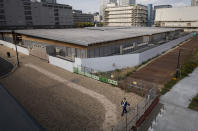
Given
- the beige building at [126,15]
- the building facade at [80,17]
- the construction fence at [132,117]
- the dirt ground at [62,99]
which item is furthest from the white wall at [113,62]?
the building facade at [80,17]

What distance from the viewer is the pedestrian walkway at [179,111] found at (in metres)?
12.0

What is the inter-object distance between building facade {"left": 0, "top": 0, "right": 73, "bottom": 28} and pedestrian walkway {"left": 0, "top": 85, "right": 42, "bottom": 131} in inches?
3255

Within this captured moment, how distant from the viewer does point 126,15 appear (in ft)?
370

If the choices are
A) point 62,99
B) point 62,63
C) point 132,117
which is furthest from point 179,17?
point 62,99

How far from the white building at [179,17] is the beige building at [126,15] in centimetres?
1346

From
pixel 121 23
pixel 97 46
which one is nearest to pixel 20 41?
pixel 97 46

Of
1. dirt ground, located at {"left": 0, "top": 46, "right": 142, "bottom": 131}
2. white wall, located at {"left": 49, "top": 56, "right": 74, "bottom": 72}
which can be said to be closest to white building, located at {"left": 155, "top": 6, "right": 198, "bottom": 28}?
white wall, located at {"left": 49, "top": 56, "right": 74, "bottom": 72}

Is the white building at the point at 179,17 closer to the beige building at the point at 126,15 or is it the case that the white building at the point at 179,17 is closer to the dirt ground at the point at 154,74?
the beige building at the point at 126,15

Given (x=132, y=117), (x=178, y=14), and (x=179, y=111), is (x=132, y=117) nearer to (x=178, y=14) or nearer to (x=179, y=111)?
(x=179, y=111)

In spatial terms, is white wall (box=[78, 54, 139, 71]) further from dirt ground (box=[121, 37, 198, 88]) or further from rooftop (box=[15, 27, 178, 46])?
rooftop (box=[15, 27, 178, 46])

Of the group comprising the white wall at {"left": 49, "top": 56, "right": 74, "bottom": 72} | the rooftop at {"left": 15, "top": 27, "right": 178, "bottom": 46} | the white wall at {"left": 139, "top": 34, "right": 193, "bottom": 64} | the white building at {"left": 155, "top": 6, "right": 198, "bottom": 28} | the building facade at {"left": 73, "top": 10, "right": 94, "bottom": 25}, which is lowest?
the white wall at {"left": 49, "top": 56, "right": 74, "bottom": 72}

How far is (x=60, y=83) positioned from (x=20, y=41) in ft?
125

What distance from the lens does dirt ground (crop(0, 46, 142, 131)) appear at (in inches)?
495

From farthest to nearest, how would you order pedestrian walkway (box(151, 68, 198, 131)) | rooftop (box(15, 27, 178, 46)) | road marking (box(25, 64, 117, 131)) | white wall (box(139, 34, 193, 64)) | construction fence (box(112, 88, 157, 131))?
white wall (box(139, 34, 193, 64))
rooftop (box(15, 27, 178, 46))
road marking (box(25, 64, 117, 131))
pedestrian walkway (box(151, 68, 198, 131))
construction fence (box(112, 88, 157, 131))
